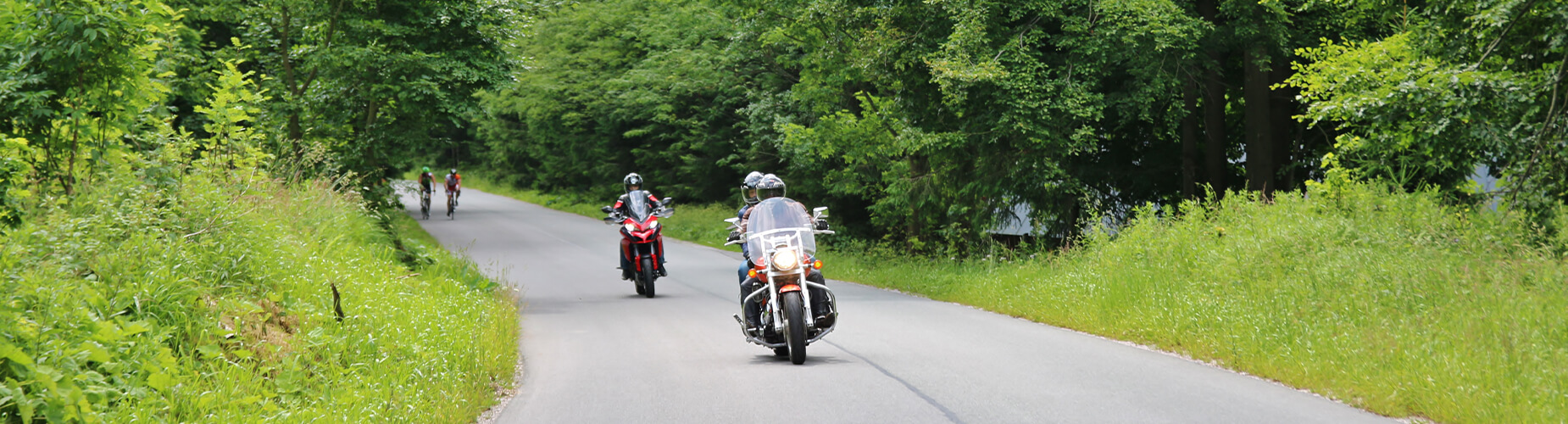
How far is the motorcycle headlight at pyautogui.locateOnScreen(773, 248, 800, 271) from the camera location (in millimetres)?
9148

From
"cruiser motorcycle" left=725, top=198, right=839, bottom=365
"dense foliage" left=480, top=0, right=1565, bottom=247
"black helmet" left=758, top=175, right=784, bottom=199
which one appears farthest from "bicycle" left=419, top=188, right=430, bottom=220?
"cruiser motorcycle" left=725, top=198, right=839, bottom=365

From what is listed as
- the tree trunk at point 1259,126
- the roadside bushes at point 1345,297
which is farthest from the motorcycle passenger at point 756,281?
the tree trunk at point 1259,126

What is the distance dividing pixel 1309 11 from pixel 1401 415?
496 inches

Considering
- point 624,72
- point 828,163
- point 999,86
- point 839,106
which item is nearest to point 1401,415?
point 999,86

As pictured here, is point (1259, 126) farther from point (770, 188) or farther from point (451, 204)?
point (451, 204)

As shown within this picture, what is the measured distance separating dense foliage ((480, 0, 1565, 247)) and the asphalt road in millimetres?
4194

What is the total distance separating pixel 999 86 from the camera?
688 inches

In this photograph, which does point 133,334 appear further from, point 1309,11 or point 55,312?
point 1309,11

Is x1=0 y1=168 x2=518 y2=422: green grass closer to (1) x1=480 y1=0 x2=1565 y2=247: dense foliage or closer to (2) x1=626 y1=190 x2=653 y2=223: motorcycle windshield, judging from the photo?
(2) x1=626 y1=190 x2=653 y2=223: motorcycle windshield

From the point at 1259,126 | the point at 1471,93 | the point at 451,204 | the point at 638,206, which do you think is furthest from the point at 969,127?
the point at 451,204

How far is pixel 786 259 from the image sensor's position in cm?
916

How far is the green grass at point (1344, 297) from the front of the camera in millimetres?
7406

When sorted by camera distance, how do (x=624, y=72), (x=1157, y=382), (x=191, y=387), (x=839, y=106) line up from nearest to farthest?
(x=191, y=387), (x=1157, y=382), (x=839, y=106), (x=624, y=72)

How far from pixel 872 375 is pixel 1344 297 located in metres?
4.32
